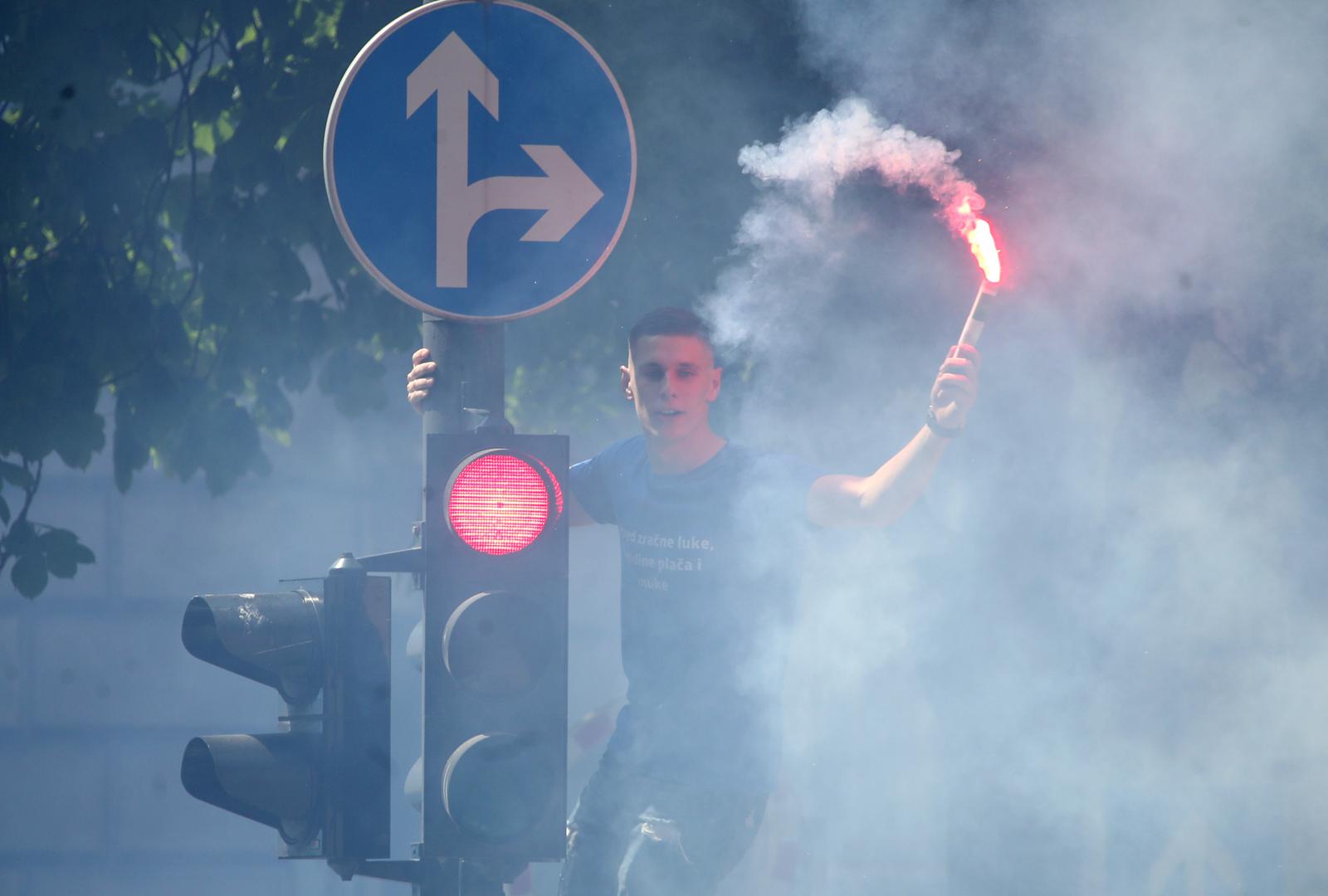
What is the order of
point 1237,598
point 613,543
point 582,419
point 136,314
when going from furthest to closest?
point 613,543
point 582,419
point 1237,598
point 136,314

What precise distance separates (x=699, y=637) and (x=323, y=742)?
123 centimetres

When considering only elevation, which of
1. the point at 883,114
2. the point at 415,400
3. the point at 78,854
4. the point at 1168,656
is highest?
the point at 883,114

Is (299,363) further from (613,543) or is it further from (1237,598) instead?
(613,543)

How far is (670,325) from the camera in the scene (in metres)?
4.28

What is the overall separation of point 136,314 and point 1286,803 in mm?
4073

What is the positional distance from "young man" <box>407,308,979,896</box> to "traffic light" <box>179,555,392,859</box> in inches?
41.3

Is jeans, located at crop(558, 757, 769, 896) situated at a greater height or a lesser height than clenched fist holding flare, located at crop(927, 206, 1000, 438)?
lesser

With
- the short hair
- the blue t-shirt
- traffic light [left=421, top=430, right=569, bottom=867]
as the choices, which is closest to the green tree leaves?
the short hair

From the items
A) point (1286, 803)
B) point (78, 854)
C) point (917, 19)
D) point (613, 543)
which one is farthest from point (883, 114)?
point (78, 854)

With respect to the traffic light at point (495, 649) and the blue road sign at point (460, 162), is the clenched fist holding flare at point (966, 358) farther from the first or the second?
the traffic light at point (495, 649)

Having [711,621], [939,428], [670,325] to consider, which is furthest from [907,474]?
[670,325]

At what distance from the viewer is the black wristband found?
381cm

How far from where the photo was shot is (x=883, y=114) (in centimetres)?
502

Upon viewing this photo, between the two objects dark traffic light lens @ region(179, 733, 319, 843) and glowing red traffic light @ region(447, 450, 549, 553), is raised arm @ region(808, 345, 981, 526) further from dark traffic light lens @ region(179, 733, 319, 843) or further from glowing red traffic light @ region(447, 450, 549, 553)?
dark traffic light lens @ region(179, 733, 319, 843)
